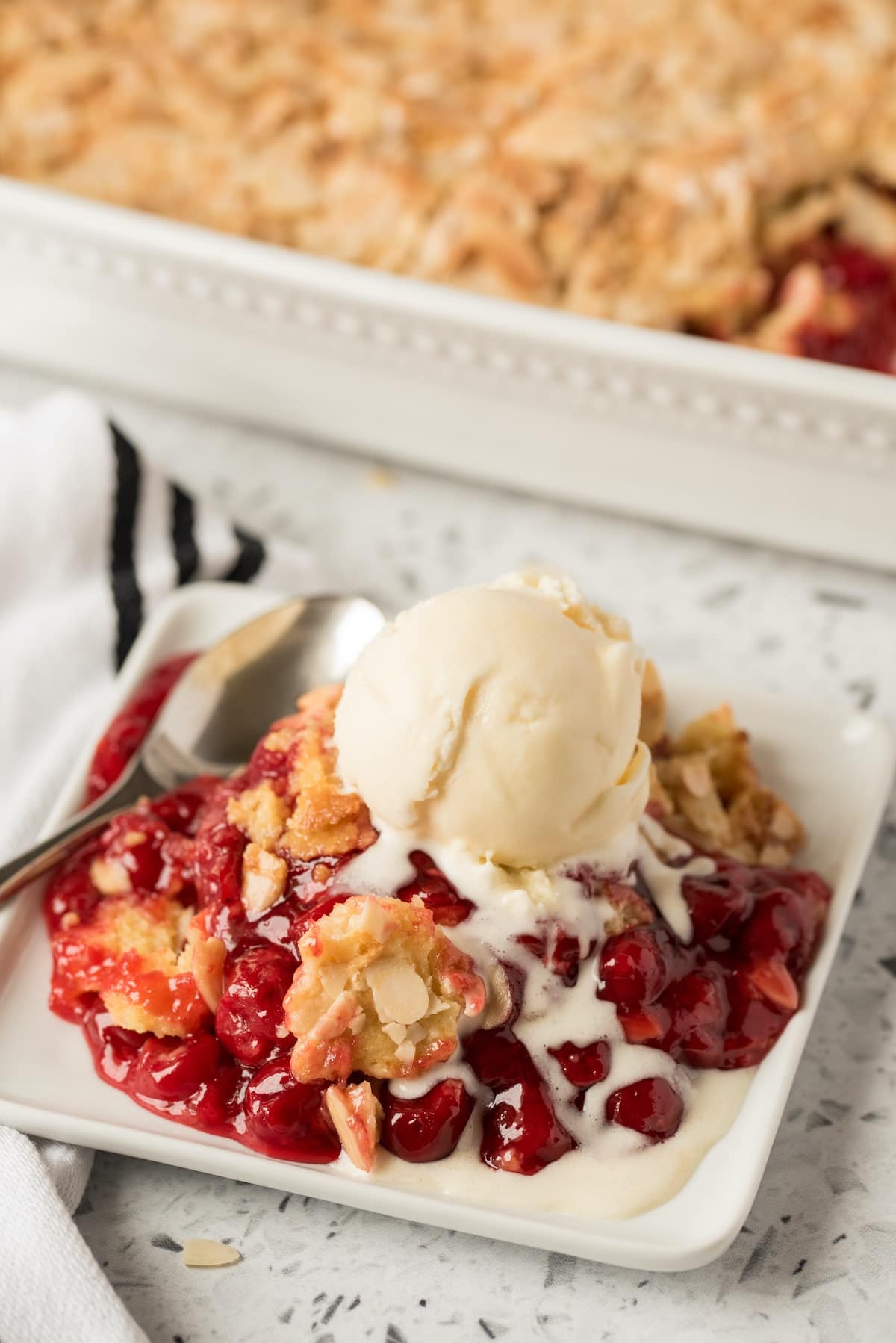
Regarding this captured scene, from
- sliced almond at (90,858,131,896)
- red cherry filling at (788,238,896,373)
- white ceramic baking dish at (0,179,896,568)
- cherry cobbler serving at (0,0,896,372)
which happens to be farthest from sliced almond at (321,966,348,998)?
red cherry filling at (788,238,896,373)

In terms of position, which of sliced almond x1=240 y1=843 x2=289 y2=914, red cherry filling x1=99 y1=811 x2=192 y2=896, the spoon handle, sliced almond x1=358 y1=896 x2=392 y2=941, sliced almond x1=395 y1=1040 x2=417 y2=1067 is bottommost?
the spoon handle

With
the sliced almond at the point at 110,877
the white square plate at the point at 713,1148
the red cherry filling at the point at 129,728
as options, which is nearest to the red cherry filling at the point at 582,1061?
the white square plate at the point at 713,1148

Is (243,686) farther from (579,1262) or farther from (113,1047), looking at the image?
(579,1262)

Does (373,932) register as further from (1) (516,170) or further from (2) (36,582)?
(1) (516,170)

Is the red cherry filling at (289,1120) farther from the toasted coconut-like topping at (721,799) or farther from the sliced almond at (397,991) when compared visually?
the toasted coconut-like topping at (721,799)

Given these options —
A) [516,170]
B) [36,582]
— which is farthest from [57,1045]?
[516,170]

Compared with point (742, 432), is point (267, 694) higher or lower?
lower

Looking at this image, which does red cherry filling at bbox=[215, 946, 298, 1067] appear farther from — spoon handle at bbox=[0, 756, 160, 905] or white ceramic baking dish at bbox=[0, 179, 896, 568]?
white ceramic baking dish at bbox=[0, 179, 896, 568]
